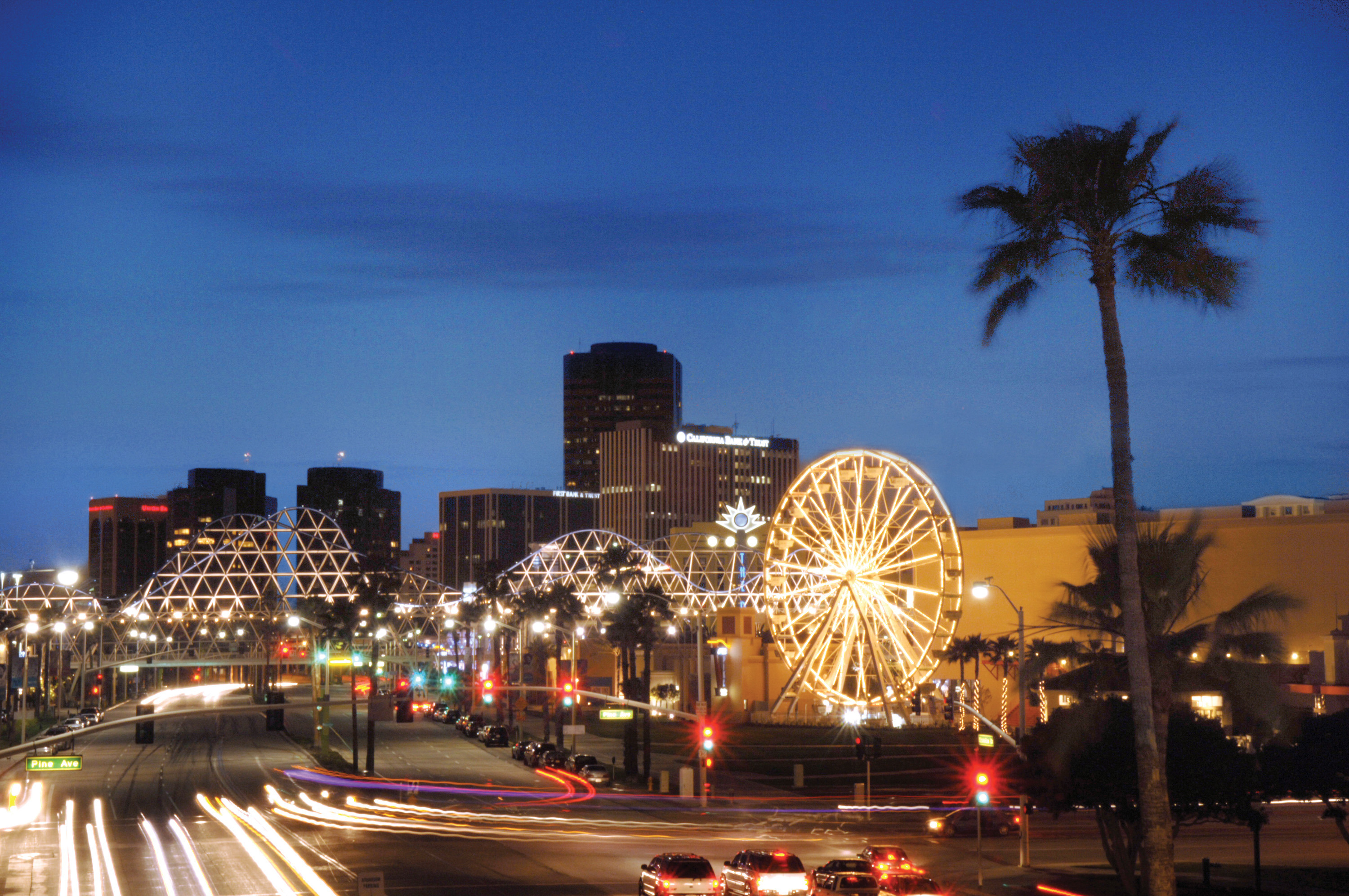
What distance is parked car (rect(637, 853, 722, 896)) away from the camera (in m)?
32.0

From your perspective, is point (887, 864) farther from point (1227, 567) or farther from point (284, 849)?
point (1227, 567)

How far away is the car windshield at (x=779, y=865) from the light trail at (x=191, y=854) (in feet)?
43.8

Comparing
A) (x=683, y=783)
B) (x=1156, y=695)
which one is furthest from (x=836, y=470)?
(x=1156, y=695)

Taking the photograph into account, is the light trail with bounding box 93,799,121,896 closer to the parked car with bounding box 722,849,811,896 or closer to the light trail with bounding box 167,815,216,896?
the light trail with bounding box 167,815,216,896

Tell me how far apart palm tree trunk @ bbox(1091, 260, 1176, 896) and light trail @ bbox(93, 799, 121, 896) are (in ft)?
79.3

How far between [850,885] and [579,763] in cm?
3910

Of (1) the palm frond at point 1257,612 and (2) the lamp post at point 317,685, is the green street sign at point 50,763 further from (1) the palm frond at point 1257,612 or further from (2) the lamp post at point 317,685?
(1) the palm frond at point 1257,612

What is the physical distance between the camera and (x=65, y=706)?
462 feet

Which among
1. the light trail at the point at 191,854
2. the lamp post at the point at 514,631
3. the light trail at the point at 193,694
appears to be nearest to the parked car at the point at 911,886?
the light trail at the point at 191,854

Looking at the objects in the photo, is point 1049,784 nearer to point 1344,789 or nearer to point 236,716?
point 1344,789

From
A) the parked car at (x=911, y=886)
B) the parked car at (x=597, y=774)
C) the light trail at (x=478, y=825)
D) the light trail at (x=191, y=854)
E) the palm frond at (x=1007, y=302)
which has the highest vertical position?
the palm frond at (x=1007, y=302)

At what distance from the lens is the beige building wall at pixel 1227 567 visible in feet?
316

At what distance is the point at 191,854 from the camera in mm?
42531

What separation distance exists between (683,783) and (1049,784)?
2782cm
